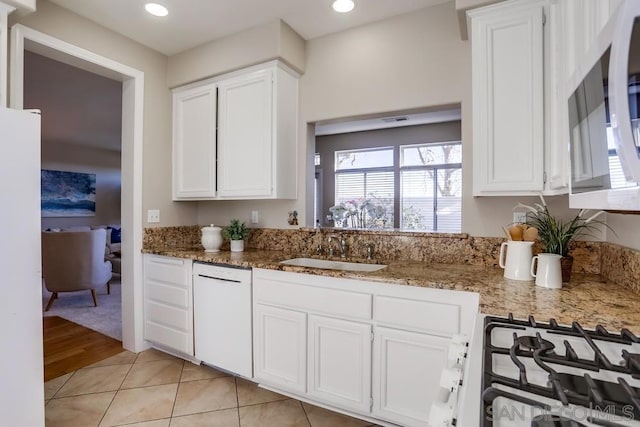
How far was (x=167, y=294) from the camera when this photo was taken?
2611 mm

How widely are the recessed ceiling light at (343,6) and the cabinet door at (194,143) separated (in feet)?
→ 3.98

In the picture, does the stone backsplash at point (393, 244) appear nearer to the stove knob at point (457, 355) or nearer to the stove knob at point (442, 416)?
the stove knob at point (457, 355)

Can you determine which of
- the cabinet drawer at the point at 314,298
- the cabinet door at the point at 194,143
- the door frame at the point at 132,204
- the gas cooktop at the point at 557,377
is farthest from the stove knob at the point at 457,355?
the door frame at the point at 132,204

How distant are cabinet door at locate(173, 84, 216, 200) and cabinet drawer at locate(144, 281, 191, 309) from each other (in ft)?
2.65

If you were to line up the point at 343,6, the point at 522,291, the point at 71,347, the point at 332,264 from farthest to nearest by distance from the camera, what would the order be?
1. the point at 71,347
2. the point at 332,264
3. the point at 343,6
4. the point at 522,291

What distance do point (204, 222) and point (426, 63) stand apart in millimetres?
2467

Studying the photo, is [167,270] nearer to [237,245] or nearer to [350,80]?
[237,245]

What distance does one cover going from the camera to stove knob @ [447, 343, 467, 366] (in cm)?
90

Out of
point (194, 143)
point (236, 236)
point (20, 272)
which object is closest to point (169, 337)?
point (236, 236)

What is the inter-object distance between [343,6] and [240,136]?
121 cm

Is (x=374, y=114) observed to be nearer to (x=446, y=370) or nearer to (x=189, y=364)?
(x=446, y=370)

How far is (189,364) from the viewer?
256cm

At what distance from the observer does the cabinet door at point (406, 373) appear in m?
1.59

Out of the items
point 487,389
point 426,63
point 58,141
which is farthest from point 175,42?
point 58,141
